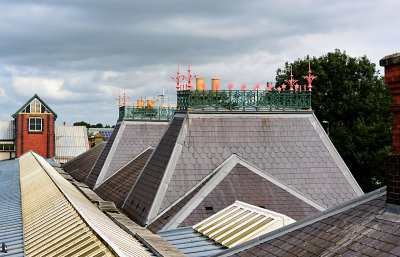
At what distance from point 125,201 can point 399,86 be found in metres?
16.1

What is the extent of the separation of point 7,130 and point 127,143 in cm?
5149

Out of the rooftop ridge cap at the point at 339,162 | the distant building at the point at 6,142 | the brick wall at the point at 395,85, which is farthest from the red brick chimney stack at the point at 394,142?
the distant building at the point at 6,142

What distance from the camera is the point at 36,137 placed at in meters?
75.4

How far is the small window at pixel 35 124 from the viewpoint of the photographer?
2955 inches

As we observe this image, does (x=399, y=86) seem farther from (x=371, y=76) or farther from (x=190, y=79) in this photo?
(x=371, y=76)

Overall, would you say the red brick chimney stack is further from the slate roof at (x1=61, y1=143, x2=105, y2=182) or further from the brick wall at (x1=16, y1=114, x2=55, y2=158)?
the brick wall at (x1=16, y1=114, x2=55, y2=158)

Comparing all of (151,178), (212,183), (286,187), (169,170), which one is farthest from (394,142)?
(151,178)

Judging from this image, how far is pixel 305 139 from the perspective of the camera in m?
22.1

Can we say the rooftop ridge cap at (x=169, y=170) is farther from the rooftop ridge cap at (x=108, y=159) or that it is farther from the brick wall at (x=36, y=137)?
the brick wall at (x=36, y=137)

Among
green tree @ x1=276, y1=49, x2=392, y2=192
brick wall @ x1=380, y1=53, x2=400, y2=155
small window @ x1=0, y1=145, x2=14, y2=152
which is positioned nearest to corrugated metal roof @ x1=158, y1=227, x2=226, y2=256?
brick wall @ x1=380, y1=53, x2=400, y2=155

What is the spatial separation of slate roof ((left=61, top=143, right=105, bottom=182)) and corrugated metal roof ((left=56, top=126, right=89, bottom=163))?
1143 inches

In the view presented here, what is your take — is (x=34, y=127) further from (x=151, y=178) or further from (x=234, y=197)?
(x=234, y=197)

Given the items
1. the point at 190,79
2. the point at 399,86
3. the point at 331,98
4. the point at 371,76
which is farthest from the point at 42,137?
the point at 399,86

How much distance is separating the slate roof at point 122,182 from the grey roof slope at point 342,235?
47.6ft
